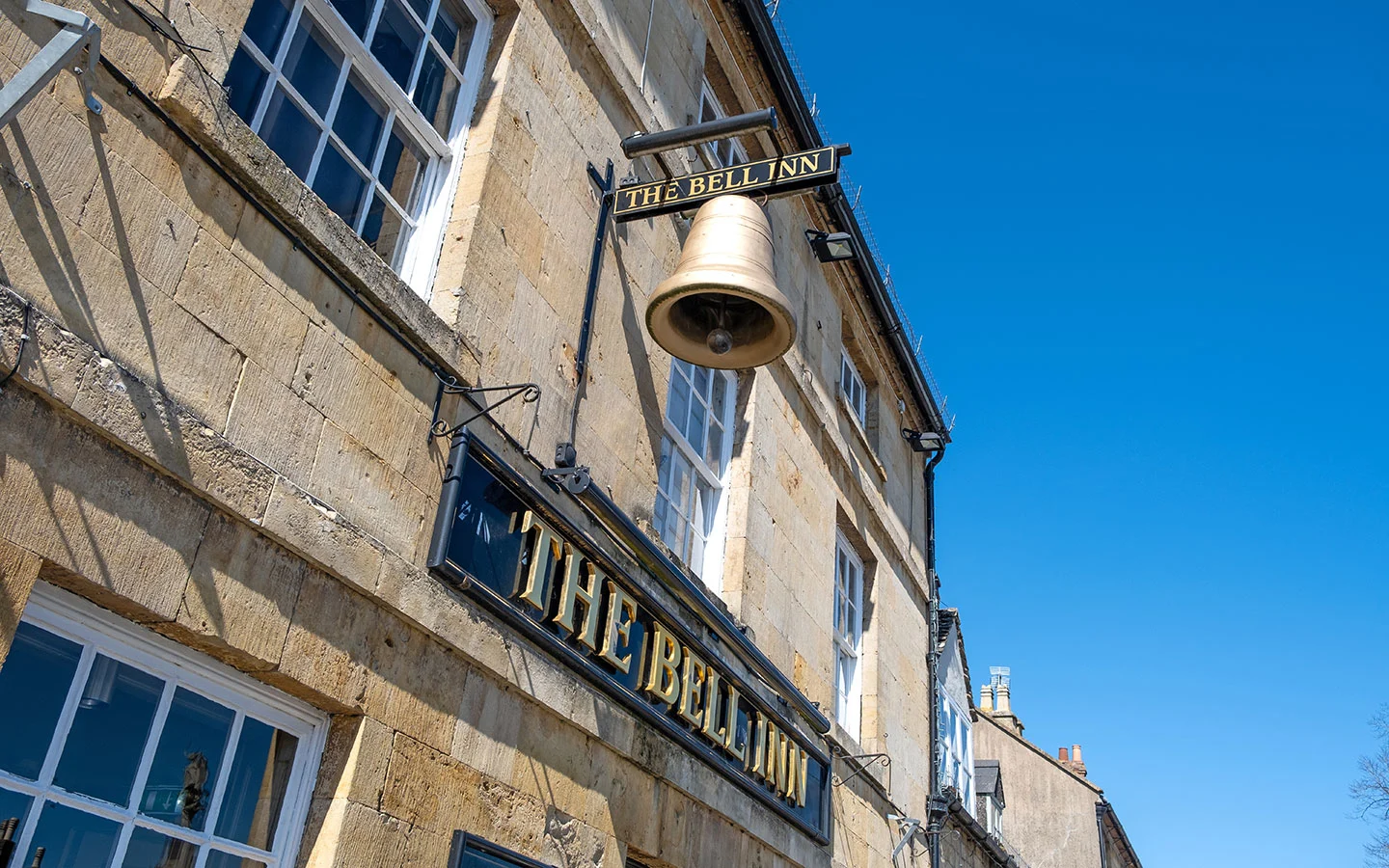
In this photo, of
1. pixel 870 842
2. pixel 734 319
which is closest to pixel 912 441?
pixel 870 842

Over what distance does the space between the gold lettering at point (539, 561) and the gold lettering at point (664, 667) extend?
110 cm

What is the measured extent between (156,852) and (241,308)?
188 centimetres

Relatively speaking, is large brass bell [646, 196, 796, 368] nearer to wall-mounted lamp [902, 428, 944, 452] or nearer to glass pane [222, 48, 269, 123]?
glass pane [222, 48, 269, 123]

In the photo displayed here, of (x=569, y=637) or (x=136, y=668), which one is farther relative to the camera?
(x=569, y=637)

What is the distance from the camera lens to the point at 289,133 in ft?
15.5

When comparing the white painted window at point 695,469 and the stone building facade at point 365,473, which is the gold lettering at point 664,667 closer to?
the stone building facade at point 365,473

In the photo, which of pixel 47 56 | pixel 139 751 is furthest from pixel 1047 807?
pixel 47 56

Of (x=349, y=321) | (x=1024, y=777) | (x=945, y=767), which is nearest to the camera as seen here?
(x=349, y=321)

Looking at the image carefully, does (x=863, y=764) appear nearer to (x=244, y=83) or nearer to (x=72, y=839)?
(x=72, y=839)

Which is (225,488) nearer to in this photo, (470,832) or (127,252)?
(127,252)

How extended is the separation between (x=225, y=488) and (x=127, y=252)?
2.75 feet

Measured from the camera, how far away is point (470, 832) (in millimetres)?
4703

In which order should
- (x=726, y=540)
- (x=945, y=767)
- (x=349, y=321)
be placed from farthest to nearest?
(x=945, y=767) → (x=726, y=540) → (x=349, y=321)

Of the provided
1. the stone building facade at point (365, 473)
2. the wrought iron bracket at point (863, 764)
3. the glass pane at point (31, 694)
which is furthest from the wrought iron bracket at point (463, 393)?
the wrought iron bracket at point (863, 764)
